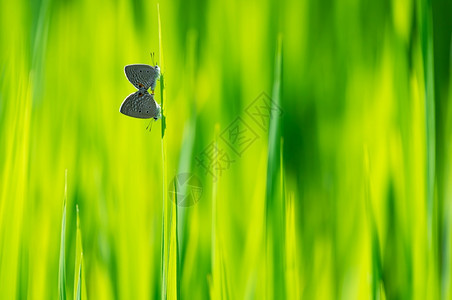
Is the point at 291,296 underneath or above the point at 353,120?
underneath

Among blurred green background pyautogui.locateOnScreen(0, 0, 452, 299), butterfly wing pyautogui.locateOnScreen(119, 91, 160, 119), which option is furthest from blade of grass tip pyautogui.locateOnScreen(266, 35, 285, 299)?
butterfly wing pyautogui.locateOnScreen(119, 91, 160, 119)

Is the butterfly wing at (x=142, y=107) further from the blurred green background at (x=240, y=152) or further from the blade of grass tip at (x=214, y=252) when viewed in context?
the blade of grass tip at (x=214, y=252)

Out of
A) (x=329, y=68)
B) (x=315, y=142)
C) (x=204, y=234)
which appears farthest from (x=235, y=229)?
(x=329, y=68)

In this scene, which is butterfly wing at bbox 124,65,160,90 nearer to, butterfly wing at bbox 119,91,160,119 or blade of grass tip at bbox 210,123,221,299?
butterfly wing at bbox 119,91,160,119

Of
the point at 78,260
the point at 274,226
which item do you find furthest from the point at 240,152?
the point at 78,260

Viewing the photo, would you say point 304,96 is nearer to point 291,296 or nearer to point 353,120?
point 353,120

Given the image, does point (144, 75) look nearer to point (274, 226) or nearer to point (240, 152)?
point (240, 152)
